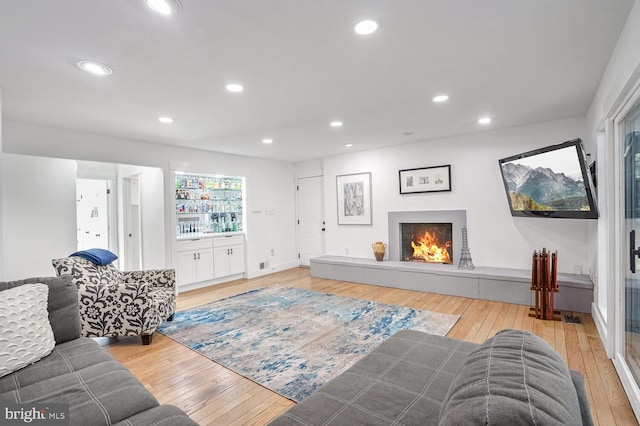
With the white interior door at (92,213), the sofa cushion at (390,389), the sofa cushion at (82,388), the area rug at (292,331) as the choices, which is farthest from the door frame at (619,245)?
the white interior door at (92,213)

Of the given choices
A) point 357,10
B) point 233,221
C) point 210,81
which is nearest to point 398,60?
point 357,10

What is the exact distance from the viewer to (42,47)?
2.04 metres

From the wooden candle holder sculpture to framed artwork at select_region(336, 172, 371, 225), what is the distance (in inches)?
113

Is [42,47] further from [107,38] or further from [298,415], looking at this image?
[298,415]

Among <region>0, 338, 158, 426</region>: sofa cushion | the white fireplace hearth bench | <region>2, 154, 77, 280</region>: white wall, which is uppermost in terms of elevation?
<region>2, 154, 77, 280</region>: white wall

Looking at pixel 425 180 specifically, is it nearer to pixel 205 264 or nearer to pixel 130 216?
pixel 205 264

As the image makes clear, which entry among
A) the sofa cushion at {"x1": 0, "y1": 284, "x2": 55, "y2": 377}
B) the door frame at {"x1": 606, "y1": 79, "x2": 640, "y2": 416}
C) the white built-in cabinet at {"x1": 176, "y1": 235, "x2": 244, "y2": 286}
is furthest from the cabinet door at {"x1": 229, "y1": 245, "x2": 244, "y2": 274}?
the door frame at {"x1": 606, "y1": 79, "x2": 640, "y2": 416}

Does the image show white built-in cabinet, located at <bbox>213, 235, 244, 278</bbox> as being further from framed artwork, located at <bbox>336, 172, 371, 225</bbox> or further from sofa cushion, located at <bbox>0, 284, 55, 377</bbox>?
sofa cushion, located at <bbox>0, 284, 55, 377</bbox>

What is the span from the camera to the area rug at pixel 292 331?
8.38 feet

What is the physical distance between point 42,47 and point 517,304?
5.28 metres

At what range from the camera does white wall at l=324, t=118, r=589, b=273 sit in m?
4.16

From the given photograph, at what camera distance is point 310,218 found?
7086 millimetres

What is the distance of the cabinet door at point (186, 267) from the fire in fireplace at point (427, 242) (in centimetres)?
365

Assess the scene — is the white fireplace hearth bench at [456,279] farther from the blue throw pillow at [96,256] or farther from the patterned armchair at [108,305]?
the blue throw pillow at [96,256]
